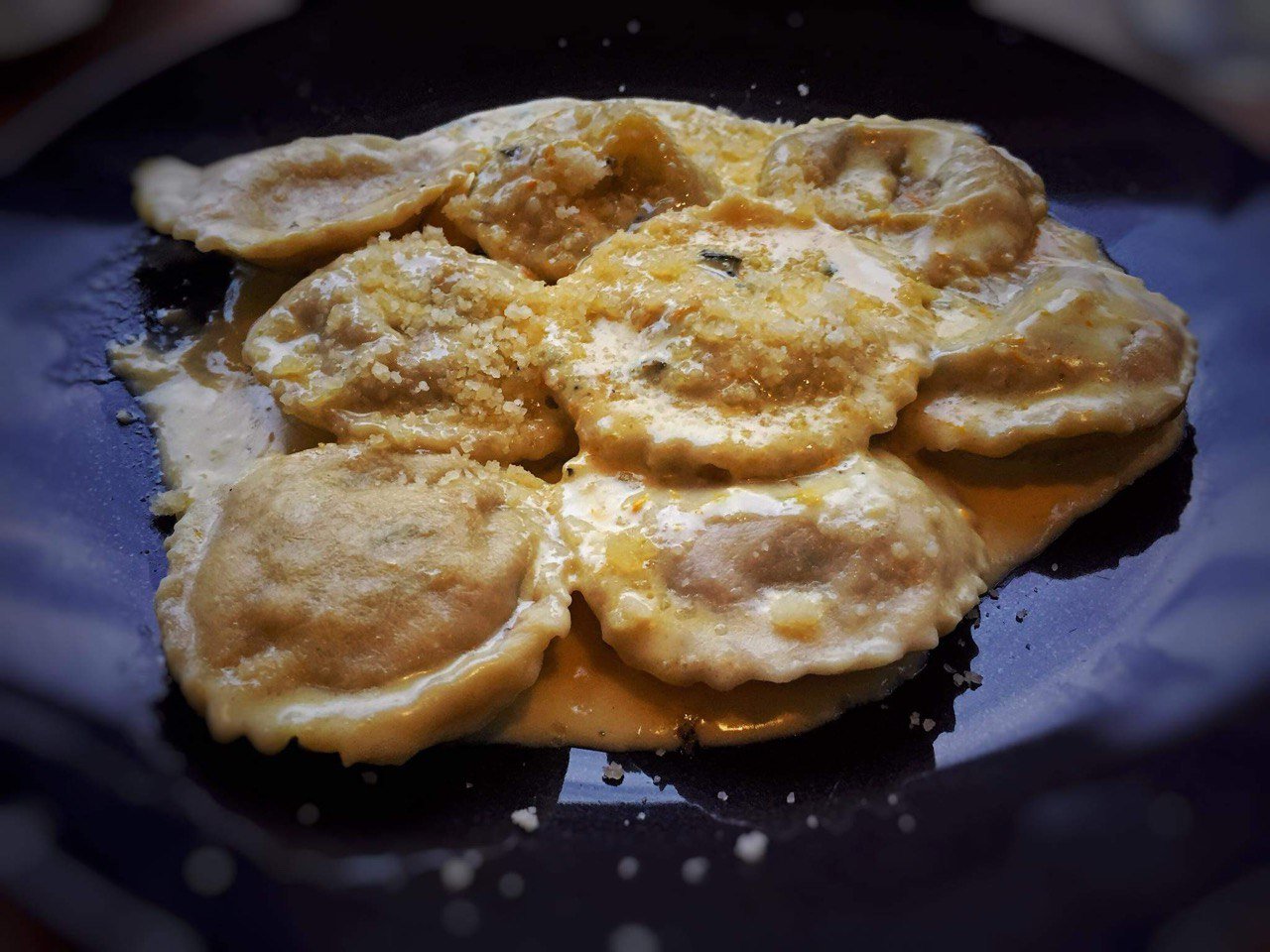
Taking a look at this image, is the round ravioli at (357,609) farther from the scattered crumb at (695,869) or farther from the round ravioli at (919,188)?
the round ravioli at (919,188)

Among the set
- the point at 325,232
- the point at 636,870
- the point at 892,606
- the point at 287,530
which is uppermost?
the point at 325,232

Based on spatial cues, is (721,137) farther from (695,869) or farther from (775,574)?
(695,869)

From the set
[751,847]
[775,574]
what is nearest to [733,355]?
[775,574]

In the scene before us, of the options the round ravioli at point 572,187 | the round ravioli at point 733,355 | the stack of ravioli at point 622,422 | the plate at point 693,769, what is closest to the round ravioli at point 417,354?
the stack of ravioli at point 622,422

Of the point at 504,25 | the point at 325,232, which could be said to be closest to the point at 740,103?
the point at 504,25

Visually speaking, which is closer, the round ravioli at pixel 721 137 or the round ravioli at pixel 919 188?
the round ravioli at pixel 919 188

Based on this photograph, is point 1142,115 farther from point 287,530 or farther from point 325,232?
point 287,530
